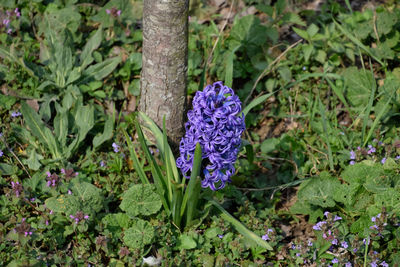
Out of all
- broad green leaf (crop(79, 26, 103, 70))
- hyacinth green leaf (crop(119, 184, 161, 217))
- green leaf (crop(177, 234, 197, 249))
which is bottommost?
green leaf (crop(177, 234, 197, 249))

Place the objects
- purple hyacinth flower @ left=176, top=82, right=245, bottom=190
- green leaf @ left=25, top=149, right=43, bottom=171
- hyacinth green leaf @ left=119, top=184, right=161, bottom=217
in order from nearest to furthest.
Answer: purple hyacinth flower @ left=176, top=82, right=245, bottom=190 → hyacinth green leaf @ left=119, top=184, right=161, bottom=217 → green leaf @ left=25, top=149, right=43, bottom=171

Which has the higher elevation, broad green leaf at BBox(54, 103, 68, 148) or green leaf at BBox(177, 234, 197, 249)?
broad green leaf at BBox(54, 103, 68, 148)

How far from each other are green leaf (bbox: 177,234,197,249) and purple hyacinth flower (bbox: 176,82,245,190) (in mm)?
478

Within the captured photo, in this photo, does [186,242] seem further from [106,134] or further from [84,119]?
[84,119]

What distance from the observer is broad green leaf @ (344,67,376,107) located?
3828 millimetres

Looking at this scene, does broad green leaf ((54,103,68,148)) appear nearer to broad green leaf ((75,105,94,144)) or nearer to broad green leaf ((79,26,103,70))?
broad green leaf ((75,105,94,144))

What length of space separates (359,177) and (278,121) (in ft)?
3.51

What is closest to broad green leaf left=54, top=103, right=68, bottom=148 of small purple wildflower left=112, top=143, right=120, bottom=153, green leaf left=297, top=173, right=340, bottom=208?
small purple wildflower left=112, top=143, right=120, bottom=153

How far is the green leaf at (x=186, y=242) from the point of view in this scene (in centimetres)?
284

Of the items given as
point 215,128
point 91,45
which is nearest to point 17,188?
point 215,128

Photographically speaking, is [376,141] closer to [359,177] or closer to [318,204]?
[359,177]

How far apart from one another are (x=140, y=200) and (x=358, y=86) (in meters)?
2.19

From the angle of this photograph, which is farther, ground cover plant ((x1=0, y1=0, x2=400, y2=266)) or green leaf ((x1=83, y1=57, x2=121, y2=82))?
green leaf ((x1=83, y1=57, x2=121, y2=82))

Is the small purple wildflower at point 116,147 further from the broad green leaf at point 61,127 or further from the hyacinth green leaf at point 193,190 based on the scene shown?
the hyacinth green leaf at point 193,190
